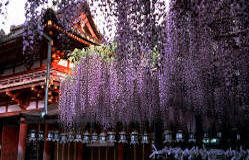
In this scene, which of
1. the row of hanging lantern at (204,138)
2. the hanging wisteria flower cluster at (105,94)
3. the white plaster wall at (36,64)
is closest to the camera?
the row of hanging lantern at (204,138)

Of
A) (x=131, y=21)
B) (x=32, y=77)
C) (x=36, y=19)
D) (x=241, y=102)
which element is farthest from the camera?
(x=32, y=77)

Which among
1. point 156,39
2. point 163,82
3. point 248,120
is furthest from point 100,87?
point 248,120

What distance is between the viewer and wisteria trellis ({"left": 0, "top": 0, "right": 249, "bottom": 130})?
352cm

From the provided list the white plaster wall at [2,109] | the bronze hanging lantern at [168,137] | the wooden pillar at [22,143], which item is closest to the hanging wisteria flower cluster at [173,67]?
the bronze hanging lantern at [168,137]

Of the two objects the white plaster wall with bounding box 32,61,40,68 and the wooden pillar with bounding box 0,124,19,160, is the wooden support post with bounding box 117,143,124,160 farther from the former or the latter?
the wooden pillar with bounding box 0,124,19,160

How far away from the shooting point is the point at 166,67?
16.9ft

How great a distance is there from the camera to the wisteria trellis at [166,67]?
352cm

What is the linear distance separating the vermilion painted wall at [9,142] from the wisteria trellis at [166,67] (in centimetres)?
449

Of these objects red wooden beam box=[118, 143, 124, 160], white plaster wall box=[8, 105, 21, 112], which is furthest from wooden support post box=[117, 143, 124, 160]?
white plaster wall box=[8, 105, 21, 112]

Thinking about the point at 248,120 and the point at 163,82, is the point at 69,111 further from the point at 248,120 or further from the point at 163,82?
the point at 248,120

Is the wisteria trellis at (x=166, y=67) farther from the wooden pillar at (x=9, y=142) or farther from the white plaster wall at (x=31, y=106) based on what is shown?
the wooden pillar at (x=9, y=142)

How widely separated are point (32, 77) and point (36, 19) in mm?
5359

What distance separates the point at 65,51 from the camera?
9.53m

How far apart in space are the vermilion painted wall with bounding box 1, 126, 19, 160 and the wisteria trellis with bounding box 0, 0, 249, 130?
14.7 feet
